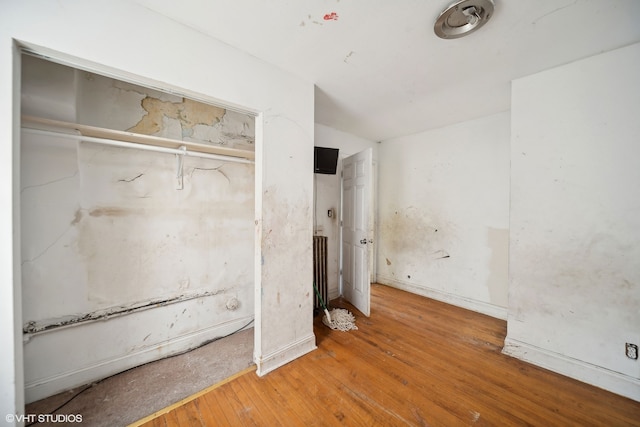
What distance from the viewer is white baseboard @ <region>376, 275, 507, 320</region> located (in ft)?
8.87

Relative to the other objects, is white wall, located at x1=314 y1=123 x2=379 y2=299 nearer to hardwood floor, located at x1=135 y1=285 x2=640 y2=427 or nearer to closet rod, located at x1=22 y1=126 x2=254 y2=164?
hardwood floor, located at x1=135 y1=285 x2=640 y2=427

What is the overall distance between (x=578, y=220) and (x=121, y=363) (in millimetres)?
3874

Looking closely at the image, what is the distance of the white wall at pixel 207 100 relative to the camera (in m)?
0.94

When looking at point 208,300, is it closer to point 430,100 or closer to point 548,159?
point 430,100

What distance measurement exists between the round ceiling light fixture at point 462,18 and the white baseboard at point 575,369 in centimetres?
257

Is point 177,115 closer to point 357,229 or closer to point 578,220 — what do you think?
point 357,229

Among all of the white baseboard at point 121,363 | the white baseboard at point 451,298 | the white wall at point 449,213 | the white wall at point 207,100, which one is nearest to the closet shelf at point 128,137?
the white wall at point 207,100

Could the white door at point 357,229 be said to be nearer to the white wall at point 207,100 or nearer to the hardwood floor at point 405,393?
the hardwood floor at point 405,393

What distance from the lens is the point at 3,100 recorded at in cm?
92

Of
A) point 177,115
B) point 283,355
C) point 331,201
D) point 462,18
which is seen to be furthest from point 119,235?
point 462,18

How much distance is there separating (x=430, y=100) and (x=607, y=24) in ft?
3.90

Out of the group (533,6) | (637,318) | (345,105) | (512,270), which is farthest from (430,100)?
(637,318)

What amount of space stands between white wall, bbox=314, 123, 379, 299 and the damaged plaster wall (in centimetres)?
114

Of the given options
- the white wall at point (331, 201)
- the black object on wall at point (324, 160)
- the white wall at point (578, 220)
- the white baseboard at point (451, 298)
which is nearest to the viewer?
the white wall at point (578, 220)
